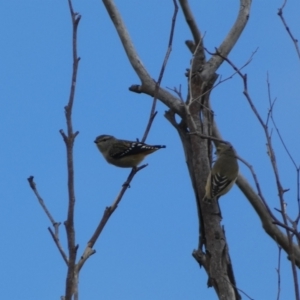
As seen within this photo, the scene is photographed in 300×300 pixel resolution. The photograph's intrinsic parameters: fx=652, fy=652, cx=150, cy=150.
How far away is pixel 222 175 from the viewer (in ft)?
20.6

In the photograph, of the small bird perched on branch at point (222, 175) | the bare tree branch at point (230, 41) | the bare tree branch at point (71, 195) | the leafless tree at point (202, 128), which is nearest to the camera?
the bare tree branch at point (71, 195)

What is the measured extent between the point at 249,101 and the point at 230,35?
3.90 metres

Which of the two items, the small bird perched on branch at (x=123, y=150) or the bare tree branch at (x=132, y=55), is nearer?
the bare tree branch at (x=132, y=55)

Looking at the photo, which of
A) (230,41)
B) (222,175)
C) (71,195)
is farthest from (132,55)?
(71,195)

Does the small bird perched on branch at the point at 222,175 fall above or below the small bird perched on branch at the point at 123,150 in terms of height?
below

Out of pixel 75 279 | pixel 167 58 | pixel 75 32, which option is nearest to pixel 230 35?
pixel 167 58

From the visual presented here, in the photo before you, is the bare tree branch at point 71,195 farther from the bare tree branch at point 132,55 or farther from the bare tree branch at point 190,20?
the bare tree branch at point 190,20

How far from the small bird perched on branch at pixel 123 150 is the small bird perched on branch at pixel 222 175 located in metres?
0.72

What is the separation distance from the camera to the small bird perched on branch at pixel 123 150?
729 centimetres

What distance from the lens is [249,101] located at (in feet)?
8.48

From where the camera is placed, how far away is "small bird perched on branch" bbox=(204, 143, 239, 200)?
A: 5.53m

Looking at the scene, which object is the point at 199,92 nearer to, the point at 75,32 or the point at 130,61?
the point at 130,61

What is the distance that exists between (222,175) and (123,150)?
5.61ft

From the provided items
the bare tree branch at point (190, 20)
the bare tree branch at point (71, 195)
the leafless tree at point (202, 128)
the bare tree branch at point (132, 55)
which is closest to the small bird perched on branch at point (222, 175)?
the leafless tree at point (202, 128)
